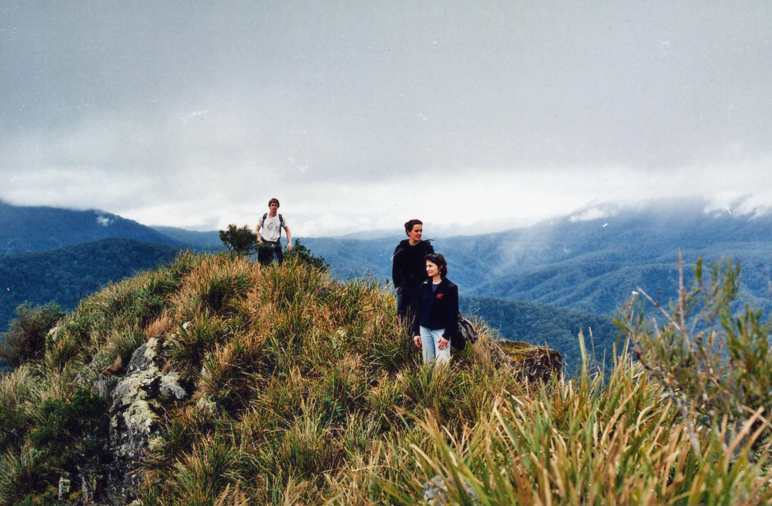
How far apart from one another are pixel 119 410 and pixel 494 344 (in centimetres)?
577

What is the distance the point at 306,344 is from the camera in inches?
264

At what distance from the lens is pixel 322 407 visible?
5426mm

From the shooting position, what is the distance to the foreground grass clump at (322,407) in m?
2.46

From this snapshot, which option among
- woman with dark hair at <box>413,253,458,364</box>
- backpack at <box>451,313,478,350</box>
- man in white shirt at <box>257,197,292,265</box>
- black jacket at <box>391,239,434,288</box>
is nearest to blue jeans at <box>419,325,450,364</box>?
woman with dark hair at <box>413,253,458,364</box>

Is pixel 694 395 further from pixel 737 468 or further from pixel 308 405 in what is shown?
pixel 308 405

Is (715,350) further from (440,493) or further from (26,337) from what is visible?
(26,337)

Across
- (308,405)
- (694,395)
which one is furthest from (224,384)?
(694,395)

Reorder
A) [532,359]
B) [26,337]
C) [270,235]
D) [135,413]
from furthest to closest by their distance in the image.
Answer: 1. [26,337]
2. [270,235]
3. [532,359]
4. [135,413]

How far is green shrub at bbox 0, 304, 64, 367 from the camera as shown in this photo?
10.6 metres

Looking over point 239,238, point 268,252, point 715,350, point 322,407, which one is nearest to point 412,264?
point 322,407

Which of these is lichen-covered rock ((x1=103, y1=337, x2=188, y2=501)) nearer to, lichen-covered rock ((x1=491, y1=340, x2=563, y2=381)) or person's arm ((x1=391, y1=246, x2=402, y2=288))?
person's arm ((x1=391, y1=246, x2=402, y2=288))

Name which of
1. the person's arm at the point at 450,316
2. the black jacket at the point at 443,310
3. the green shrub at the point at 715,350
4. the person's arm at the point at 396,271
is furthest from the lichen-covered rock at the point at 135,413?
the green shrub at the point at 715,350

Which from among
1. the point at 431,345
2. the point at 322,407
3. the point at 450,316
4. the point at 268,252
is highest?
the point at 268,252

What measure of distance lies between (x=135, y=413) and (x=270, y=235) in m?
5.03
